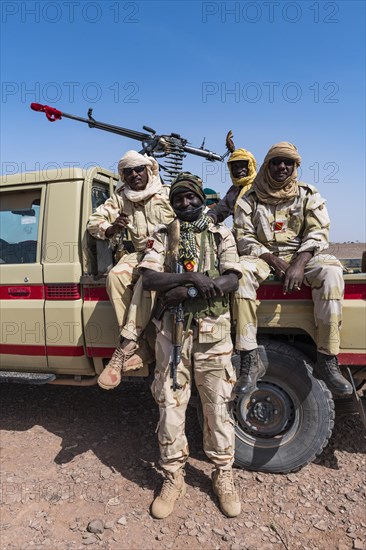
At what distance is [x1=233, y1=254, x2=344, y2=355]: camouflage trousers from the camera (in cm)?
248

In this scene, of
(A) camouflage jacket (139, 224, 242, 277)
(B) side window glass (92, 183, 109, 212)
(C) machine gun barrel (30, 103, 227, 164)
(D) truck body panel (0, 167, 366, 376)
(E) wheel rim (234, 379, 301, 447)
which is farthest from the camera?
(C) machine gun barrel (30, 103, 227, 164)

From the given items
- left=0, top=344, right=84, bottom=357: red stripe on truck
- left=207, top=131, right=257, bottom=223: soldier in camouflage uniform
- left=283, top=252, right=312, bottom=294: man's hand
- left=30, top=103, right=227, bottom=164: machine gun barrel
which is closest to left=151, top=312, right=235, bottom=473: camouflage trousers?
left=283, top=252, right=312, bottom=294: man's hand

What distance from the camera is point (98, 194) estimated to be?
3479 millimetres

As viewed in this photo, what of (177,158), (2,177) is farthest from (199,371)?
(177,158)

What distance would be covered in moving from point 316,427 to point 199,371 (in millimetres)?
914

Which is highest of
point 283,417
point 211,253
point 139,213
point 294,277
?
point 139,213

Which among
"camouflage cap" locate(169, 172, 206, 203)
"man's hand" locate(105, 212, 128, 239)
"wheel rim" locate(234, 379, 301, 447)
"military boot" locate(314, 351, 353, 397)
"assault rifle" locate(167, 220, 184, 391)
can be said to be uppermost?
"camouflage cap" locate(169, 172, 206, 203)

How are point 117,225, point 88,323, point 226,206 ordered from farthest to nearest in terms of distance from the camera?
1. point 226,206
2. point 88,323
3. point 117,225

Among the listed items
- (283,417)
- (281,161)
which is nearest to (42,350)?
(283,417)

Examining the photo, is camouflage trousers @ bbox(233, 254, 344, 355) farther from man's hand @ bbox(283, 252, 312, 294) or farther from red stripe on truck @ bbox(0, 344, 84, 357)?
red stripe on truck @ bbox(0, 344, 84, 357)

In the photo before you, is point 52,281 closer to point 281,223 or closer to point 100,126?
point 281,223

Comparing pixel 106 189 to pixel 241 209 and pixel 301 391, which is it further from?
pixel 301 391

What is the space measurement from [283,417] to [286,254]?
115 cm

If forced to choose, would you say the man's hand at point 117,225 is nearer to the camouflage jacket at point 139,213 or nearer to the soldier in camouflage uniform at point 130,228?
the soldier in camouflage uniform at point 130,228
